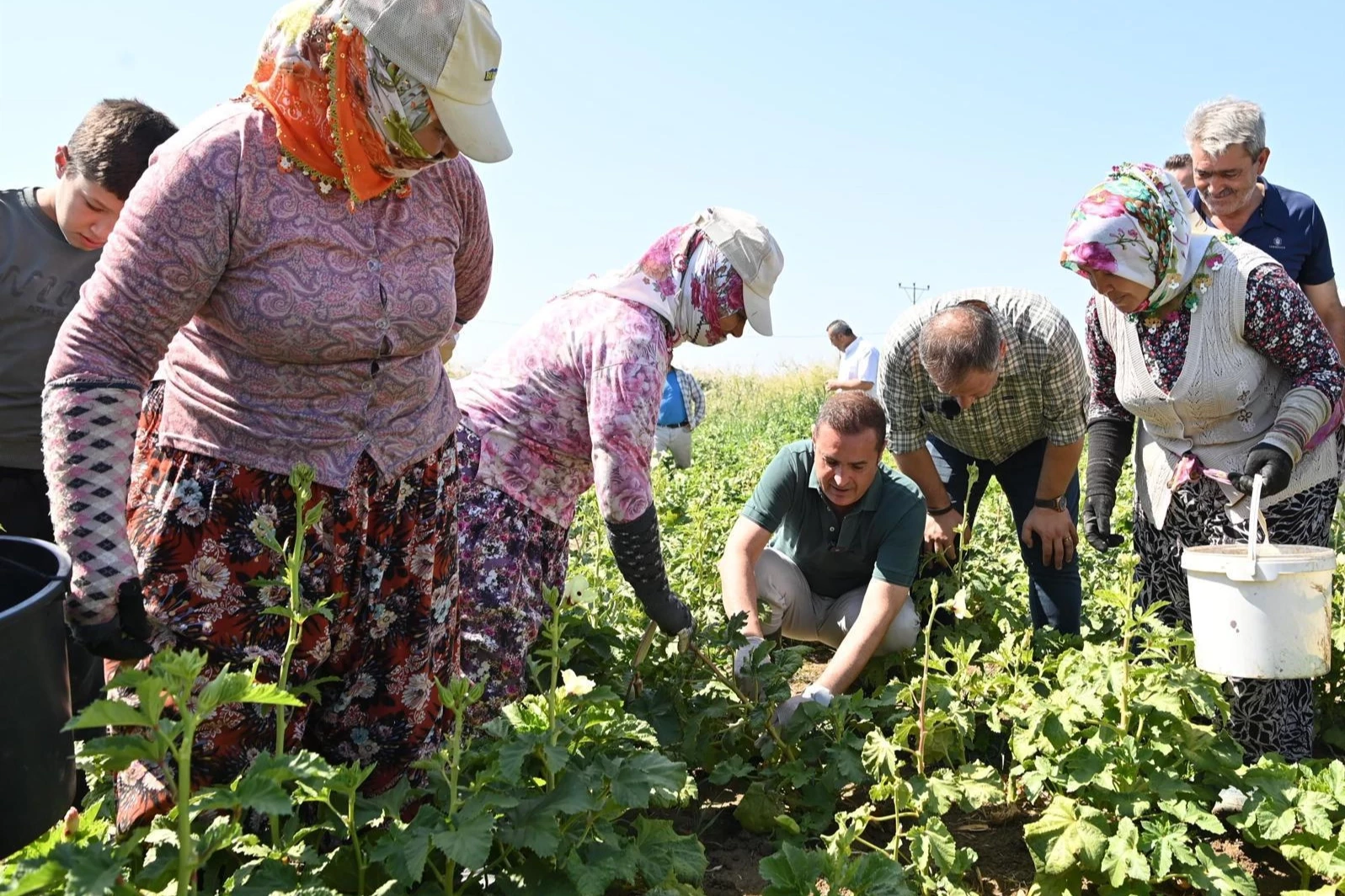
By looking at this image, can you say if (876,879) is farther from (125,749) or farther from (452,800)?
(125,749)

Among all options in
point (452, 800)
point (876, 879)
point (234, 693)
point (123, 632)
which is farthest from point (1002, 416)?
point (234, 693)

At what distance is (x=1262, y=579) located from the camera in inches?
97.5

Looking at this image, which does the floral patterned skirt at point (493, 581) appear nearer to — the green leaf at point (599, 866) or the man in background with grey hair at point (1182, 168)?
the green leaf at point (599, 866)

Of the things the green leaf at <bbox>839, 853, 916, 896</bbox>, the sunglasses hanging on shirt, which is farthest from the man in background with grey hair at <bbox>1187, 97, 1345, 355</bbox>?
the green leaf at <bbox>839, 853, 916, 896</bbox>

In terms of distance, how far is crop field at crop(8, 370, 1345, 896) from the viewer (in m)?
1.45

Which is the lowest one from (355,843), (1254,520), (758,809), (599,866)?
(758,809)

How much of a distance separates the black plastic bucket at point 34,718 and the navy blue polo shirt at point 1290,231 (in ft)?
12.0

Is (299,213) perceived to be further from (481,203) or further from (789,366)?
(789,366)

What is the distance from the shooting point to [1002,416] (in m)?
3.79

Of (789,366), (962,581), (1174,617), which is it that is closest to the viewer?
(1174,617)

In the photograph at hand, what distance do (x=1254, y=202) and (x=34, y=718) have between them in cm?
388

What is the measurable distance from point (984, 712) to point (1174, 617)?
2.18 feet

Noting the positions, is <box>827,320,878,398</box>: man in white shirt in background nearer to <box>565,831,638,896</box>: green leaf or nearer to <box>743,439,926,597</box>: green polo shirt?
<box>743,439,926,597</box>: green polo shirt

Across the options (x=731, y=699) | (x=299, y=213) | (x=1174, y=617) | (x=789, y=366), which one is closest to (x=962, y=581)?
(x=1174, y=617)
